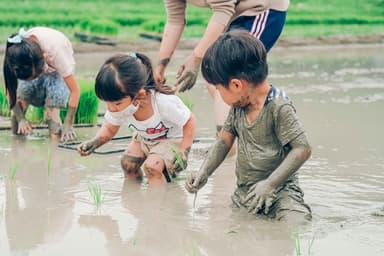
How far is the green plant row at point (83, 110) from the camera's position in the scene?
6271 mm

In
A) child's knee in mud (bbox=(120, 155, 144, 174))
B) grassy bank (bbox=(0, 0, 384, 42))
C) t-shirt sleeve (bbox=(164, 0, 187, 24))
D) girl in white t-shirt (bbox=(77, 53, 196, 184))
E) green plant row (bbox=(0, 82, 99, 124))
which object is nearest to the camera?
girl in white t-shirt (bbox=(77, 53, 196, 184))

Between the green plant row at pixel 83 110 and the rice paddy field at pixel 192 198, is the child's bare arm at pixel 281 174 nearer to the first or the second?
the rice paddy field at pixel 192 198

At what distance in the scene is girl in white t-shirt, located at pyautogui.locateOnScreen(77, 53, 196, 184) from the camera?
416cm

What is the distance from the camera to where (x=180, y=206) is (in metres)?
4.02

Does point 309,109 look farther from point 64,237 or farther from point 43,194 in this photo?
point 64,237

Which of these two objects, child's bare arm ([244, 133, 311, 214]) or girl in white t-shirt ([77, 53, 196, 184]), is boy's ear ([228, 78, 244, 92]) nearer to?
child's bare arm ([244, 133, 311, 214])

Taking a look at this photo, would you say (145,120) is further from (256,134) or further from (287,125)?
(287,125)

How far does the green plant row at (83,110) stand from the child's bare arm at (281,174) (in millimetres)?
2792

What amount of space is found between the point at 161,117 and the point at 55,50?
1461mm

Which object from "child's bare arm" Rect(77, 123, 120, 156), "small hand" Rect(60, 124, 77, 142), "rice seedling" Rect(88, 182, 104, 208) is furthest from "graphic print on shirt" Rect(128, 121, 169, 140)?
"small hand" Rect(60, 124, 77, 142)

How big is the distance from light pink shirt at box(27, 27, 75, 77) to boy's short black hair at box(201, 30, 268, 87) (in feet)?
7.30

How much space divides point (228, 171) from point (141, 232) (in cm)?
135

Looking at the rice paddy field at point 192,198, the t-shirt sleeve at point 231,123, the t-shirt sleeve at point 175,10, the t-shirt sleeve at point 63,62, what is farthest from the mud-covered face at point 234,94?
the t-shirt sleeve at point 63,62

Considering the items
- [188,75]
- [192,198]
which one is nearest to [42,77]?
[188,75]
